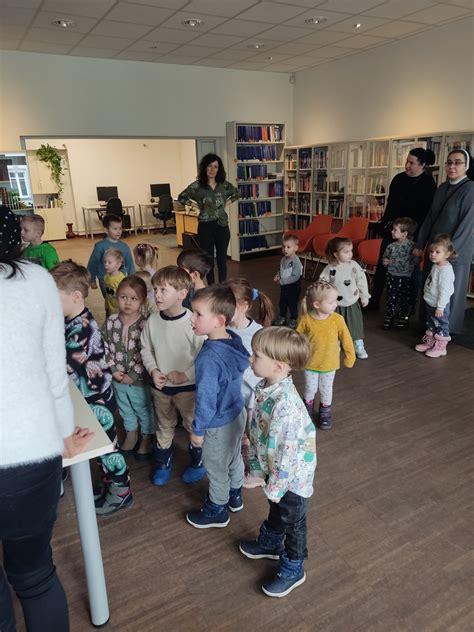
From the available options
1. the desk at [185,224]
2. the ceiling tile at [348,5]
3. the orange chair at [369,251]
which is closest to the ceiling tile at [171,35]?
the ceiling tile at [348,5]

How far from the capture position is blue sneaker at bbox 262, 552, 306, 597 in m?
1.81

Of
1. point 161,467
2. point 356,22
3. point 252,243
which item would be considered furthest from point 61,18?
point 161,467

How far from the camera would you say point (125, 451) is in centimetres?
283

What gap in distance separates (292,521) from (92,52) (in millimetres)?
7013

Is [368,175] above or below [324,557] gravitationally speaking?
above

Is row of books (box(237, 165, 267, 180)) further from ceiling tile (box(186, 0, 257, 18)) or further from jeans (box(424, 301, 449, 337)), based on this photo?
jeans (box(424, 301, 449, 337))

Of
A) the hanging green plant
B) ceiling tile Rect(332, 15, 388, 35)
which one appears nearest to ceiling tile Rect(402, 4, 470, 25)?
ceiling tile Rect(332, 15, 388, 35)

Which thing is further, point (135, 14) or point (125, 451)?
point (135, 14)

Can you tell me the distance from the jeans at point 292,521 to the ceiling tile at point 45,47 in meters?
6.64

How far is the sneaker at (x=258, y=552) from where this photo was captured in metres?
1.98

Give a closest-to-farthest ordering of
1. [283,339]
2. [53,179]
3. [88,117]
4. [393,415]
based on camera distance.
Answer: [283,339], [393,415], [88,117], [53,179]

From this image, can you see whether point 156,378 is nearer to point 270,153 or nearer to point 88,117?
point 88,117

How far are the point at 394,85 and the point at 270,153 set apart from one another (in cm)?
265

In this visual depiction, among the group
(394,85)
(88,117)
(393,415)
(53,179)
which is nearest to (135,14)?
(88,117)
